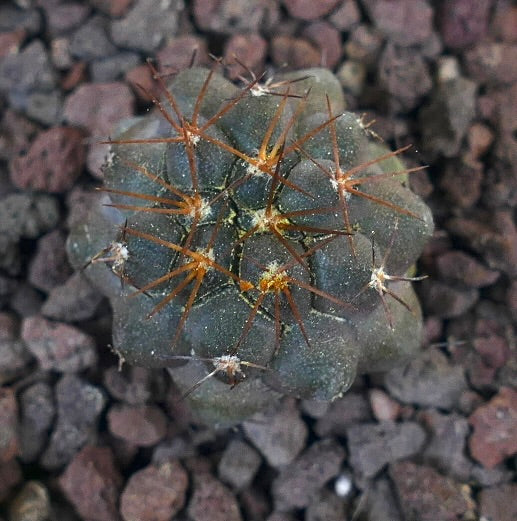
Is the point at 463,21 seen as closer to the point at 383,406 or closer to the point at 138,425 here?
the point at 383,406

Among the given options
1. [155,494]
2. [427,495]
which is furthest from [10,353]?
[427,495]

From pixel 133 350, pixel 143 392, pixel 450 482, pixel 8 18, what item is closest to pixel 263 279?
pixel 133 350

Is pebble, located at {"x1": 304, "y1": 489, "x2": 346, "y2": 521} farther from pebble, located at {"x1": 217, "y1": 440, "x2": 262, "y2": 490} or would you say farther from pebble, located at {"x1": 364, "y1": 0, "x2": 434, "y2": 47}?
pebble, located at {"x1": 364, "y1": 0, "x2": 434, "y2": 47}

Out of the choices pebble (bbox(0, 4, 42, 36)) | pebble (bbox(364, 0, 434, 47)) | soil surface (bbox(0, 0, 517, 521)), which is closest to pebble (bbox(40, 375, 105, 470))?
soil surface (bbox(0, 0, 517, 521))

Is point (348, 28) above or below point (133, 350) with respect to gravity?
above

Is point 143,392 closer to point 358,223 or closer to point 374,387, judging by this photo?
point 374,387

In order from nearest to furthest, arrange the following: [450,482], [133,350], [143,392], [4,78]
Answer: [133,350]
[450,482]
[143,392]
[4,78]

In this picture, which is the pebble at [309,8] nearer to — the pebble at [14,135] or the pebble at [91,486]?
the pebble at [14,135]

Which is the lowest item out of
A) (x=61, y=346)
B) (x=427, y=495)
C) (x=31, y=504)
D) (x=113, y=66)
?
(x=31, y=504)
